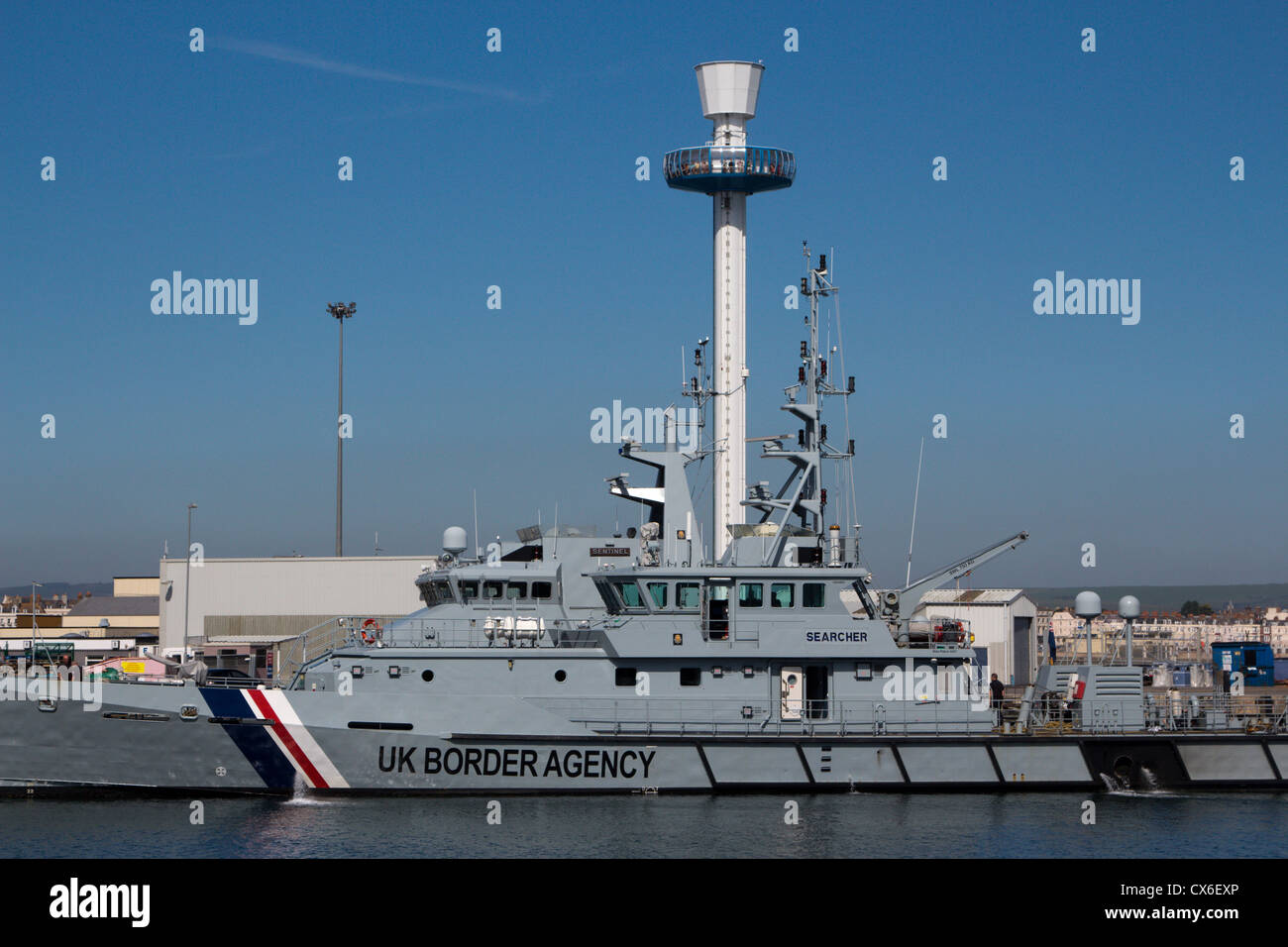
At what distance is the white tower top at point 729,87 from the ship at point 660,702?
2366 centimetres

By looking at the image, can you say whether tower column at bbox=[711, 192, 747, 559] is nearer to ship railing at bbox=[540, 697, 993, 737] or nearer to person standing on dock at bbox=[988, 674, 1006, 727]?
person standing on dock at bbox=[988, 674, 1006, 727]

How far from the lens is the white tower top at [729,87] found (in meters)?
48.8

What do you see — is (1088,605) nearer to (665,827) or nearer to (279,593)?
(665,827)

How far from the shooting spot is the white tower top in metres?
48.8

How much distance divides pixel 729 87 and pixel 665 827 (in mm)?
32323

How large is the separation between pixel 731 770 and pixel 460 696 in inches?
189

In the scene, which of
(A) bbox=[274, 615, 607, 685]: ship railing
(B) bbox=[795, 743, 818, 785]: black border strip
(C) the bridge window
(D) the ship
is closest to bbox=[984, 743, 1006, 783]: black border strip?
(D) the ship

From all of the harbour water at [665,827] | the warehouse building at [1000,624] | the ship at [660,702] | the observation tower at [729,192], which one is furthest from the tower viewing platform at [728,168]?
the harbour water at [665,827]

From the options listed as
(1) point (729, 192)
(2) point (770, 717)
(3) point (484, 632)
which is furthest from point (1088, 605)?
(1) point (729, 192)

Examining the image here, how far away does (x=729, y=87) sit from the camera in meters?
49.0
